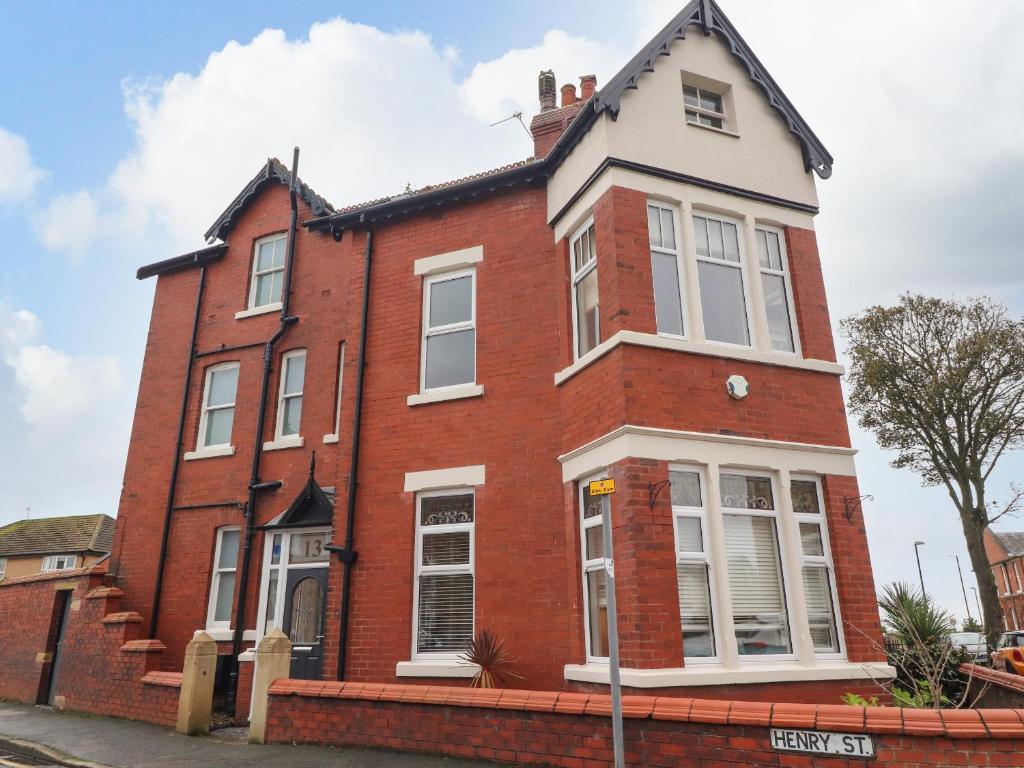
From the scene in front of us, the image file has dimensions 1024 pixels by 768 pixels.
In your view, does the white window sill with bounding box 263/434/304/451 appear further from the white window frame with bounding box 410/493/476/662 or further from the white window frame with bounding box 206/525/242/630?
the white window frame with bounding box 410/493/476/662

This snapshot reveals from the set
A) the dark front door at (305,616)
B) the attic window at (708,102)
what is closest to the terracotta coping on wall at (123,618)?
the dark front door at (305,616)

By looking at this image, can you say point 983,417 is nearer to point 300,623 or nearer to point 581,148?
point 581,148

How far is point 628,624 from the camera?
23.6 ft

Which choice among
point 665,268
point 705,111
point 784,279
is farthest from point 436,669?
point 705,111

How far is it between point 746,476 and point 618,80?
17.2 feet

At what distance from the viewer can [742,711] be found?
5.59m

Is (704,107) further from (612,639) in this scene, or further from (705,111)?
(612,639)

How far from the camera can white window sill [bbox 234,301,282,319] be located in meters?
14.2

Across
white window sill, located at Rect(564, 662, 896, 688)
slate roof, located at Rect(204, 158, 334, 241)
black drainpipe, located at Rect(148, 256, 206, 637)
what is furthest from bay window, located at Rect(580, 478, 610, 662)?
slate roof, located at Rect(204, 158, 334, 241)

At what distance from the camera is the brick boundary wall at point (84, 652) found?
35.7 feet

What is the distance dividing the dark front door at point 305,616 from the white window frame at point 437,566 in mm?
2353

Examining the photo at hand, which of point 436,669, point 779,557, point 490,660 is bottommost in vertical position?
point 436,669

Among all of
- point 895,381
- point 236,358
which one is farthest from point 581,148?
point 895,381

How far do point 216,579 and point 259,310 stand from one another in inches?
202
